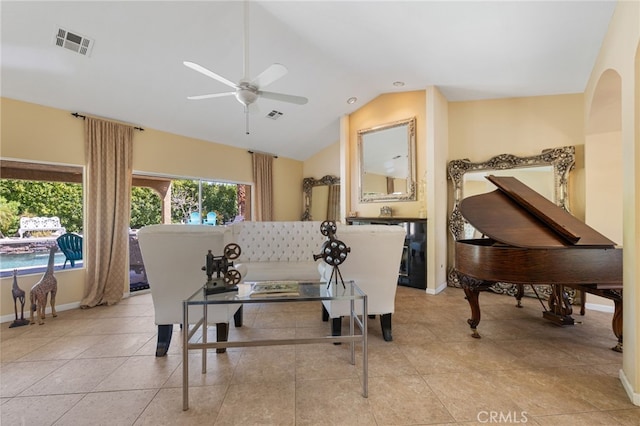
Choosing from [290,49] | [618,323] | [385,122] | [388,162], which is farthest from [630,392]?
[290,49]

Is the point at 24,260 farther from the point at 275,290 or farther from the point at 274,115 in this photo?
the point at 274,115

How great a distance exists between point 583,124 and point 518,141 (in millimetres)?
774

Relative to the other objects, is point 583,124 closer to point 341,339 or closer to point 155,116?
point 341,339

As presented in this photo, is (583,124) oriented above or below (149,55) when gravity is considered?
below

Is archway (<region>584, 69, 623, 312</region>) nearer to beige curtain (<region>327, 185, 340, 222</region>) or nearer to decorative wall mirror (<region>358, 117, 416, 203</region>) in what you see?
decorative wall mirror (<region>358, 117, 416, 203</region>)

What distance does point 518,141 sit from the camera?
4.32 m

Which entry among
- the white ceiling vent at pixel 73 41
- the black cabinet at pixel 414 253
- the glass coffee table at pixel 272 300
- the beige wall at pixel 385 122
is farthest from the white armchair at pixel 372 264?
the white ceiling vent at pixel 73 41

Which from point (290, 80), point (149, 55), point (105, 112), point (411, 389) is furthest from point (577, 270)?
point (105, 112)

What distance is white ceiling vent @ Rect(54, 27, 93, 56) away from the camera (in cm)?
275

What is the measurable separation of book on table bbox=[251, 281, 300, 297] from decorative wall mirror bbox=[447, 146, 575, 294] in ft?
11.1

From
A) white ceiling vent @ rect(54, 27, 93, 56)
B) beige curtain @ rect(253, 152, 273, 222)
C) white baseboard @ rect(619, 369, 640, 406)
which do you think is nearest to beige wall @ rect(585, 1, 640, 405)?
white baseboard @ rect(619, 369, 640, 406)

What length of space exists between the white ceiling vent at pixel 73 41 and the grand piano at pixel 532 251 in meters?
4.30

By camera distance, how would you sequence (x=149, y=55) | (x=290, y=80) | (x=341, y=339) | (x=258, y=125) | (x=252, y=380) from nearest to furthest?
(x=341, y=339) → (x=252, y=380) → (x=149, y=55) → (x=290, y=80) → (x=258, y=125)

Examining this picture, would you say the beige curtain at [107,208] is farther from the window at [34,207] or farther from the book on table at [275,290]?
the book on table at [275,290]
